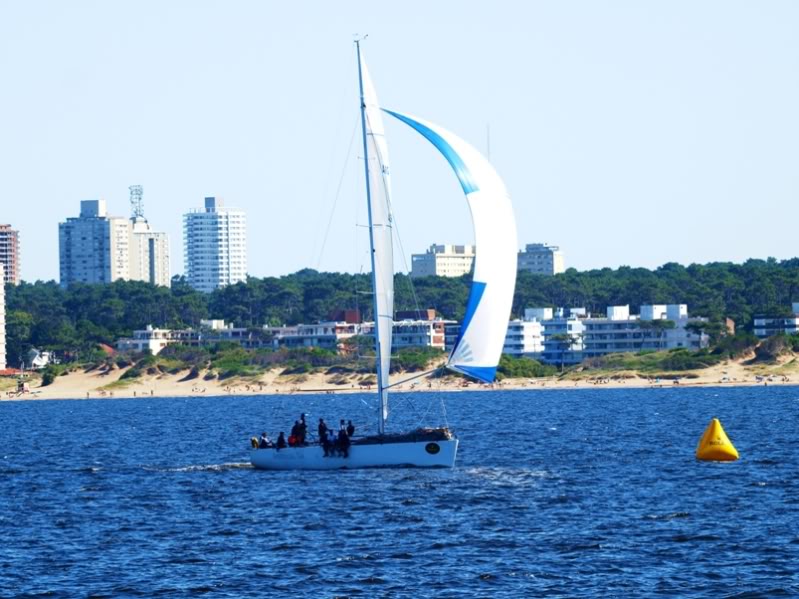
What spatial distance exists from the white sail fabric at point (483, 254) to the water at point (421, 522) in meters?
4.60

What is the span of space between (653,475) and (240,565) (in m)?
25.4

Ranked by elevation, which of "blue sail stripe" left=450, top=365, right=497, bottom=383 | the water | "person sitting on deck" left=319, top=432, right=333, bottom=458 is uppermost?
"blue sail stripe" left=450, top=365, right=497, bottom=383

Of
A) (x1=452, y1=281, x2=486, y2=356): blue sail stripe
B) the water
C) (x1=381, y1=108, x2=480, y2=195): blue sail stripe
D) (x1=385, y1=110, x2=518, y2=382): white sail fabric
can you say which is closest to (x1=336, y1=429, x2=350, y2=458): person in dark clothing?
the water

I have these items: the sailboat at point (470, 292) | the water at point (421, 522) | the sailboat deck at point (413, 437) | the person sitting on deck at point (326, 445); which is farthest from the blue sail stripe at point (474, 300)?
the person sitting on deck at point (326, 445)

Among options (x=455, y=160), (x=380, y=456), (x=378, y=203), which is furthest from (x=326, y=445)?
(x=455, y=160)

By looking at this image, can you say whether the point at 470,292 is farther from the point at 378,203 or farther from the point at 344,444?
the point at 344,444

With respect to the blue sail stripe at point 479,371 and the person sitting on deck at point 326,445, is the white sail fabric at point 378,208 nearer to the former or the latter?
the person sitting on deck at point 326,445

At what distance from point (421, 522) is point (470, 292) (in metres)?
12.4

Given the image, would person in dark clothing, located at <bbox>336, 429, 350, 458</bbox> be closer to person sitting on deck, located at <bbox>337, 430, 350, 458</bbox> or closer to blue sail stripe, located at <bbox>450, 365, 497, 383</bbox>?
person sitting on deck, located at <bbox>337, 430, 350, 458</bbox>

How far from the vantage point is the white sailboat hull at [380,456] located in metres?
61.9

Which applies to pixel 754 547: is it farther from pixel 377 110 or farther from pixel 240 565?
pixel 377 110

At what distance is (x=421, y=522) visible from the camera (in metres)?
49.7

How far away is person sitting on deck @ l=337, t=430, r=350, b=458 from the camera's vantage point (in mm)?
63031

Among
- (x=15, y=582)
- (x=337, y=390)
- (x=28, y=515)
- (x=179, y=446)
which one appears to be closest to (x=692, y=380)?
(x=337, y=390)
